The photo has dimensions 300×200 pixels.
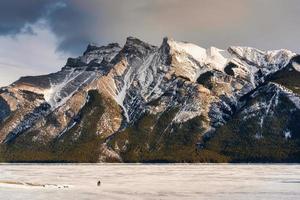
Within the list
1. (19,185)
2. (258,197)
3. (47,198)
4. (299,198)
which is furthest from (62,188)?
(299,198)

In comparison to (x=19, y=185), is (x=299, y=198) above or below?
below

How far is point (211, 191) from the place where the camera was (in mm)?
124312

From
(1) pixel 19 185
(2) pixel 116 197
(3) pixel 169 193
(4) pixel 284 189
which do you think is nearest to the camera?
(2) pixel 116 197

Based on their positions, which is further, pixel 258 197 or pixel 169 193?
pixel 169 193

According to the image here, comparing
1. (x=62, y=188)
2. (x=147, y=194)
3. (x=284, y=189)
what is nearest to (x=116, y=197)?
(x=147, y=194)

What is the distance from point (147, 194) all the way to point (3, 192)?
29969mm

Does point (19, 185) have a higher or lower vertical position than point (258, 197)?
higher

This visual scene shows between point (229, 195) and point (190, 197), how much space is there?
853cm

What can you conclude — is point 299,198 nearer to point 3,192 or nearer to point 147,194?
point 147,194

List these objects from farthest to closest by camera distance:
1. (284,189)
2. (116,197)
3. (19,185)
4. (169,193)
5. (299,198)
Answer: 1. (19,185)
2. (284,189)
3. (169,193)
4. (116,197)
5. (299,198)

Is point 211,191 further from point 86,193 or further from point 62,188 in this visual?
point 62,188

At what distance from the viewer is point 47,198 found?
109 meters

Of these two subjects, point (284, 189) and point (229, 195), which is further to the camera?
point (284, 189)

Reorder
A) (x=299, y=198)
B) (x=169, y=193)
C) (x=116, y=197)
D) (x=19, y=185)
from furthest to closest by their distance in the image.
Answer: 1. (x=19, y=185)
2. (x=169, y=193)
3. (x=116, y=197)
4. (x=299, y=198)
